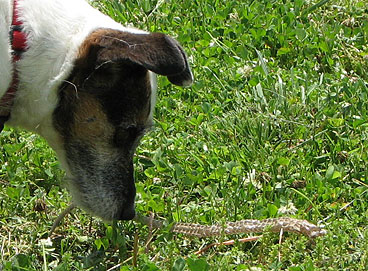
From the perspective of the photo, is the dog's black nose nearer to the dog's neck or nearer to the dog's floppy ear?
the dog's neck

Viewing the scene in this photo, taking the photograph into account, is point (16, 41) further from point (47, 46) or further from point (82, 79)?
point (82, 79)

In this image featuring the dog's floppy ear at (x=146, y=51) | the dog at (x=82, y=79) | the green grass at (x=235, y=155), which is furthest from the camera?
the green grass at (x=235, y=155)

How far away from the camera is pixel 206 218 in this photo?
425 centimetres

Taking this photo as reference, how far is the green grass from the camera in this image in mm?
4020

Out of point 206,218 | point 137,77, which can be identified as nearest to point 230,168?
point 206,218

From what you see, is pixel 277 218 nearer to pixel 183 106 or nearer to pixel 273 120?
pixel 273 120

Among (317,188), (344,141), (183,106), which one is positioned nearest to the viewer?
(317,188)

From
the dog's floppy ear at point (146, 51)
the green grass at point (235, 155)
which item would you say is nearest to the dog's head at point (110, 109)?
the dog's floppy ear at point (146, 51)

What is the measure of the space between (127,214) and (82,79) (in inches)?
29.1

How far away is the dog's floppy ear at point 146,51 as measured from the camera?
343 centimetres

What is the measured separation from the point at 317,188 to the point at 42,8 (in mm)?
1734

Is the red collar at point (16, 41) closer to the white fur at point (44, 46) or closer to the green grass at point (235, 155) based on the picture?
the white fur at point (44, 46)

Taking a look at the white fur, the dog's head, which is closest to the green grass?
the dog's head

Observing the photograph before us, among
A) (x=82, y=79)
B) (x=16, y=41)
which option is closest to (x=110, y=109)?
(x=82, y=79)
